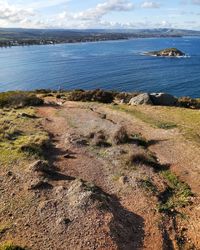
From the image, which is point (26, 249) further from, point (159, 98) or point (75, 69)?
point (75, 69)

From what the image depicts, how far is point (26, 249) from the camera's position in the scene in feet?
49.8

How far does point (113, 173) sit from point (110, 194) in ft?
9.54

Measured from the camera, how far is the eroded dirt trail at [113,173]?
647 inches

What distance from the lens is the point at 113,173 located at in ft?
78.2

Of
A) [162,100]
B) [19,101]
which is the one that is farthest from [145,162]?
[162,100]

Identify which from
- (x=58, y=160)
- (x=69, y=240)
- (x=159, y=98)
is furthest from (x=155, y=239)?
(x=159, y=98)

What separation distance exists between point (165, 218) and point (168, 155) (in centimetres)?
971

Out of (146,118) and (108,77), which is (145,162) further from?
(108,77)

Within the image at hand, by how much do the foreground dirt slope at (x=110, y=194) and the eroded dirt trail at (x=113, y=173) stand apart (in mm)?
44

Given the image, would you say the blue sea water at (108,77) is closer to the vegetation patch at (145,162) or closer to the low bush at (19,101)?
the low bush at (19,101)

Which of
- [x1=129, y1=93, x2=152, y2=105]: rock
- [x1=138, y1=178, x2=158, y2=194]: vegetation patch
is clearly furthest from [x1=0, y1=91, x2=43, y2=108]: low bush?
[x1=138, y1=178, x2=158, y2=194]: vegetation patch

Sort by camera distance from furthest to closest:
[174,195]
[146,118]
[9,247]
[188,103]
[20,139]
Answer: [188,103]
[146,118]
[20,139]
[174,195]
[9,247]

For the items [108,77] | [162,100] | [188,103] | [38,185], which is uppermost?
[38,185]

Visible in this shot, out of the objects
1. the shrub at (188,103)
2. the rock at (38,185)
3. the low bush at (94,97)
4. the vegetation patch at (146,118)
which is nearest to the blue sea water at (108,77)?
the shrub at (188,103)
